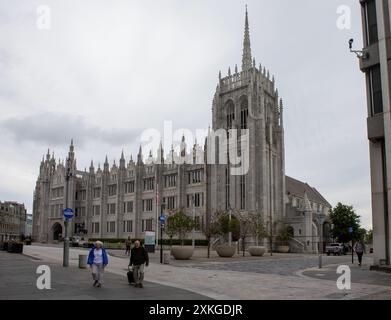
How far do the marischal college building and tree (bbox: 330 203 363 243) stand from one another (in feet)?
9.51

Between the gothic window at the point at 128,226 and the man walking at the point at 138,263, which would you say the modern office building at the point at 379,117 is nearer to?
the man walking at the point at 138,263

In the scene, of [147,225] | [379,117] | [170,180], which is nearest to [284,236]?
[170,180]

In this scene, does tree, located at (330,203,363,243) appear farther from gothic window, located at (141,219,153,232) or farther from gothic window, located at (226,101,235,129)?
gothic window, located at (141,219,153,232)

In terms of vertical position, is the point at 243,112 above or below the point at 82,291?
above

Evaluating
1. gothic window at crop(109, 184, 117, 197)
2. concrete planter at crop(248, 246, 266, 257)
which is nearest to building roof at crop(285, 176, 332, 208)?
gothic window at crop(109, 184, 117, 197)

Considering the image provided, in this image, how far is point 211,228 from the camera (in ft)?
140

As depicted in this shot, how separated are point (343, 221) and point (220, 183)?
66.2 ft

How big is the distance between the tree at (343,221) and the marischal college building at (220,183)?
290 centimetres

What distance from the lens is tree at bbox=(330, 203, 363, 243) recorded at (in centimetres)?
6612

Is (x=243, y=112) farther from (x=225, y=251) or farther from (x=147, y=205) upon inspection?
(x=225, y=251)

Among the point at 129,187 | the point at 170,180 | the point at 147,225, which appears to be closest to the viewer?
the point at 170,180

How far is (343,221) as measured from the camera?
66.4 meters

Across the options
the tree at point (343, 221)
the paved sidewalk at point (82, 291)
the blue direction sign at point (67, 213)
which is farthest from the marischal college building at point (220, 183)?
the paved sidewalk at point (82, 291)
